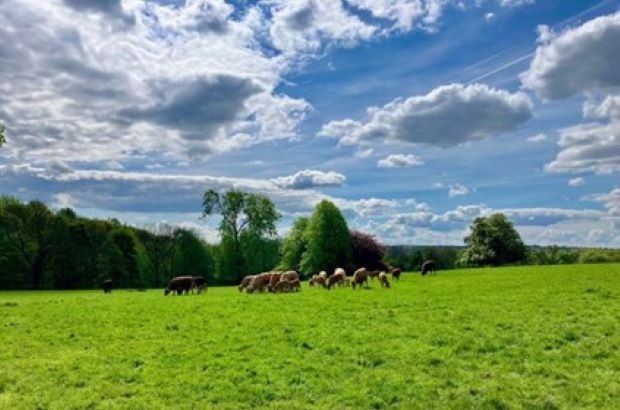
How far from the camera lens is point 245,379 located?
1473cm

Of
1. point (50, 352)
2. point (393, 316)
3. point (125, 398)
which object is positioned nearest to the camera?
point (125, 398)

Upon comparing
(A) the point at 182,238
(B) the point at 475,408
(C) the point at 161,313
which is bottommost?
(B) the point at 475,408

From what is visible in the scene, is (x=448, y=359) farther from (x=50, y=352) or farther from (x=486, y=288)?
(x=486, y=288)

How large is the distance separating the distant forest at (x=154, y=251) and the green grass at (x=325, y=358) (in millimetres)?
66616

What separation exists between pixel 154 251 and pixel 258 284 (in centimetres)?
7377

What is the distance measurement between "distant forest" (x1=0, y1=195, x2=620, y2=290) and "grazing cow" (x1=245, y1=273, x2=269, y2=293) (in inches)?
1836

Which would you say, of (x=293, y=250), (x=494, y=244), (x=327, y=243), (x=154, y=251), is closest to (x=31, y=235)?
(x=154, y=251)

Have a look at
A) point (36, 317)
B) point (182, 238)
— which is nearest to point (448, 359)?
point (36, 317)

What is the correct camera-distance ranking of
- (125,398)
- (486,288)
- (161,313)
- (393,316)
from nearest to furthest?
(125,398) → (393,316) → (161,313) → (486,288)

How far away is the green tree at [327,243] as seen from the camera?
91750mm

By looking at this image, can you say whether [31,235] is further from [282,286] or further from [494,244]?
[494,244]

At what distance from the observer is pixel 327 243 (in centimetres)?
9231

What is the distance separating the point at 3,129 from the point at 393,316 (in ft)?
99.5

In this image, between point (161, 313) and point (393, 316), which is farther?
point (161, 313)
